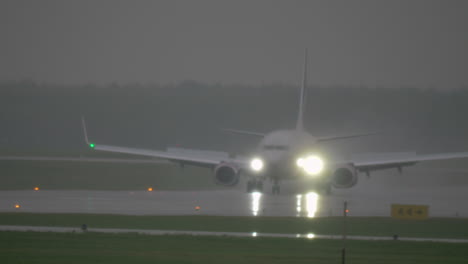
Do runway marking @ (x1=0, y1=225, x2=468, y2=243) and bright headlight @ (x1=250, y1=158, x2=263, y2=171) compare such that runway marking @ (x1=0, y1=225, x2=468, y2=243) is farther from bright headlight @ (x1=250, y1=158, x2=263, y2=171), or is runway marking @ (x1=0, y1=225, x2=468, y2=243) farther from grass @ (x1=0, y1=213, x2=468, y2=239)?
bright headlight @ (x1=250, y1=158, x2=263, y2=171)

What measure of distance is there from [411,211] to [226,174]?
2046cm

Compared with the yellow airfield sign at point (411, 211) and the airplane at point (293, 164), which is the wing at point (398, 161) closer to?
the airplane at point (293, 164)

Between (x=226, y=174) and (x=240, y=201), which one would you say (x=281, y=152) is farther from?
(x=240, y=201)

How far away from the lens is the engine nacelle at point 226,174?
45.4m

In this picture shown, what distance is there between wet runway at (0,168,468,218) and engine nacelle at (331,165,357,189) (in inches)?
22.8

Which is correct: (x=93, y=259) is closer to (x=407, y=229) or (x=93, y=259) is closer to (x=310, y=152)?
(x=407, y=229)

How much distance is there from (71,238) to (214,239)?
3711 millimetres

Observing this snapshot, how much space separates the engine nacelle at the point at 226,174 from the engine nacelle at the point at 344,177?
205 inches

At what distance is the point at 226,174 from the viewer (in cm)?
4562

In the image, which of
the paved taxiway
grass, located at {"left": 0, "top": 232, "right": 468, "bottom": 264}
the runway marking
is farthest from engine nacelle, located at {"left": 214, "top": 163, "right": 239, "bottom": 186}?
grass, located at {"left": 0, "top": 232, "right": 468, "bottom": 264}

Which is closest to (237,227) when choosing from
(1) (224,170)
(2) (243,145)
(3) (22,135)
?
(1) (224,170)

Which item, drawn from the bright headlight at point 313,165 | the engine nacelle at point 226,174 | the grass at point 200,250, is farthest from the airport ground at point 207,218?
the bright headlight at point 313,165

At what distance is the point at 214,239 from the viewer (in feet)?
73.4

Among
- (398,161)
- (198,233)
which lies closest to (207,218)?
(198,233)
